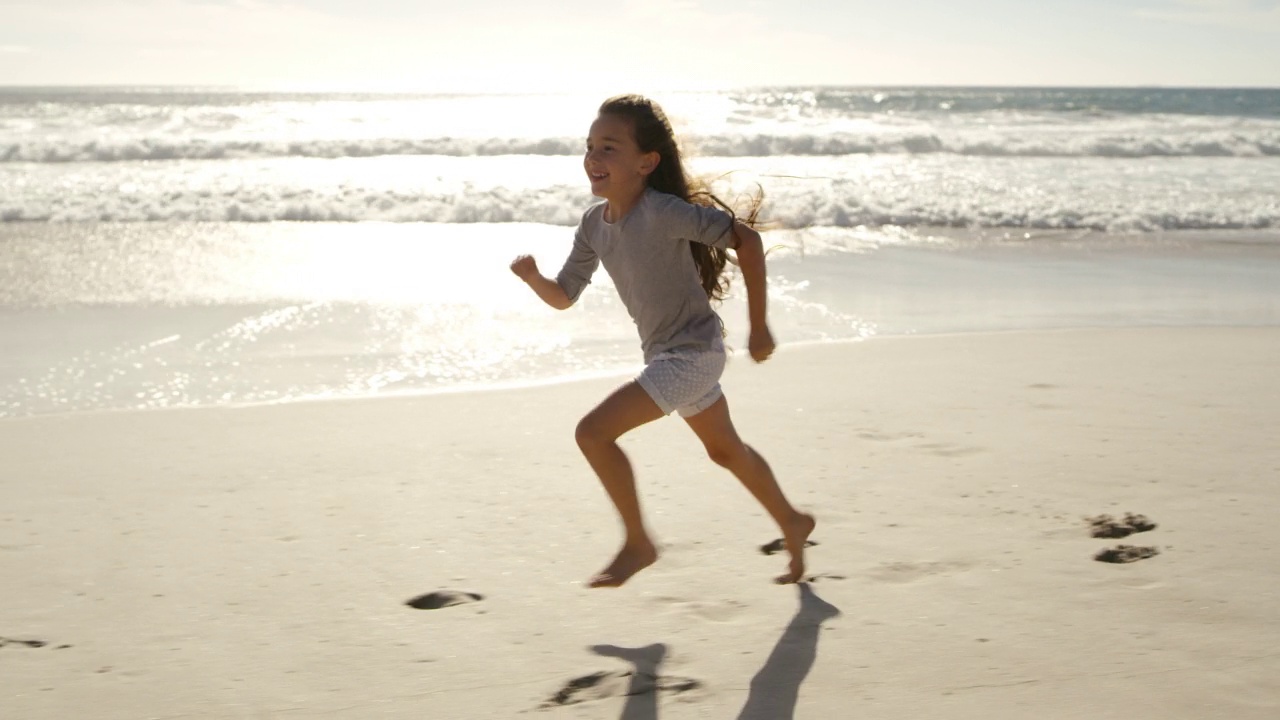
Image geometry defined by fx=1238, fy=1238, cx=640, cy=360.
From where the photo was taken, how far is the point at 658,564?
3301 mm

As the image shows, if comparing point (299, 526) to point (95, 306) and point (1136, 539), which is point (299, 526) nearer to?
point (1136, 539)

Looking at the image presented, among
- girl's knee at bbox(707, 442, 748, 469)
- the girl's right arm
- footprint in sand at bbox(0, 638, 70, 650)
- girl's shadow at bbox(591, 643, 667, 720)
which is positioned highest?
the girl's right arm

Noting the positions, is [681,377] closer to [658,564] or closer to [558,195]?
[658,564]

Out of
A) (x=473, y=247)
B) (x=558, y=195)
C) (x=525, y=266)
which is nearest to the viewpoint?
(x=525, y=266)

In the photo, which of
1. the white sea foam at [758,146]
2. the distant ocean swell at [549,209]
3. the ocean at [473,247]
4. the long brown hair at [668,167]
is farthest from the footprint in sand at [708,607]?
the white sea foam at [758,146]

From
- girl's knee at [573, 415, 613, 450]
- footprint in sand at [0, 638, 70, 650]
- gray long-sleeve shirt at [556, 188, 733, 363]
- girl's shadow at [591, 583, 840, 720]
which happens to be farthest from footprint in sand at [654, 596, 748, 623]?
footprint in sand at [0, 638, 70, 650]

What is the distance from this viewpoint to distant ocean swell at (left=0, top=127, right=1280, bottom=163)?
18.7 metres

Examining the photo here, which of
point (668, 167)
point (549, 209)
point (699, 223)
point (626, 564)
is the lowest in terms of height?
point (626, 564)

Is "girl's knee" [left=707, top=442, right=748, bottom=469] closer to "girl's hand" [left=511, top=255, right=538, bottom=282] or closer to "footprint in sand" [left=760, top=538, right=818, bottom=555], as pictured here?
"footprint in sand" [left=760, top=538, right=818, bottom=555]

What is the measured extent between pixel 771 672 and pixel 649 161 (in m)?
1.24

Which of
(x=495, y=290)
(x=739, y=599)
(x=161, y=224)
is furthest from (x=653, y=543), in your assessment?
(x=161, y=224)

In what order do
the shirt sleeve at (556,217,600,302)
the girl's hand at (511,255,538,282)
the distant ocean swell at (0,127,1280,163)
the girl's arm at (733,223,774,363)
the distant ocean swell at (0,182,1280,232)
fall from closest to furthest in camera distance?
the girl's arm at (733,223,774,363) → the girl's hand at (511,255,538,282) → the shirt sleeve at (556,217,600,302) → the distant ocean swell at (0,182,1280,232) → the distant ocean swell at (0,127,1280,163)

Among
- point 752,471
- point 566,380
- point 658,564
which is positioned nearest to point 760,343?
point 752,471

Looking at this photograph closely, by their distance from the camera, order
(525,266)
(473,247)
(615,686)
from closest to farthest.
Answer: (615,686), (525,266), (473,247)
